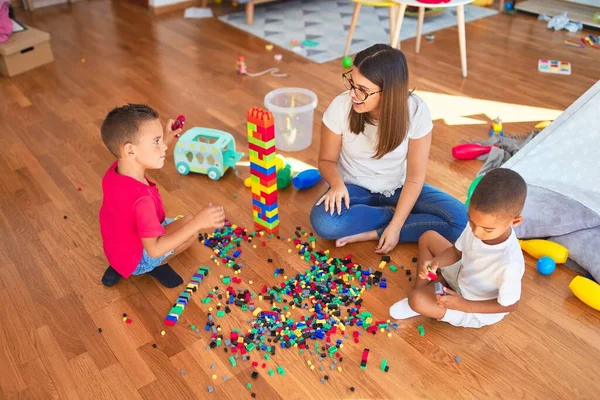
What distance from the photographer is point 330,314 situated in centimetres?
174

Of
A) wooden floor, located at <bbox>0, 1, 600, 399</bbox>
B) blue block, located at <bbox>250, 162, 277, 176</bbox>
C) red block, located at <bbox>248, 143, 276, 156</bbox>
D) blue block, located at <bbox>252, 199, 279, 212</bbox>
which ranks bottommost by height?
wooden floor, located at <bbox>0, 1, 600, 399</bbox>

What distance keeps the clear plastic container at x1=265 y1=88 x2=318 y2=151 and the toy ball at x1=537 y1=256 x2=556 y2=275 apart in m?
1.13

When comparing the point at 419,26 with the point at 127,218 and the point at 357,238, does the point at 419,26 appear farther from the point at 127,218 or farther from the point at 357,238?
the point at 127,218

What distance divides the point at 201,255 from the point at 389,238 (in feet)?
2.16

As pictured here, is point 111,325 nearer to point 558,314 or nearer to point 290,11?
point 558,314

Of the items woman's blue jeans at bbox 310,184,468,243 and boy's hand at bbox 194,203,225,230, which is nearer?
boy's hand at bbox 194,203,225,230

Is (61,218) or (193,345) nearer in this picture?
(193,345)

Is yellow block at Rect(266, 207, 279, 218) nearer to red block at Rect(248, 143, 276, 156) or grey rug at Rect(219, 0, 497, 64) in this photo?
red block at Rect(248, 143, 276, 156)

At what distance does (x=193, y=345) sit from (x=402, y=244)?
825 millimetres

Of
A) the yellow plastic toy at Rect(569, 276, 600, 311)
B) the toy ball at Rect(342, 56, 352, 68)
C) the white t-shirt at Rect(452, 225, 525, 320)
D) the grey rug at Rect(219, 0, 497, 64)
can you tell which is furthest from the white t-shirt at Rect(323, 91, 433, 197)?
the grey rug at Rect(219, 0, 497, 64)

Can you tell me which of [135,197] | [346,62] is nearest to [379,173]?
[135,197]

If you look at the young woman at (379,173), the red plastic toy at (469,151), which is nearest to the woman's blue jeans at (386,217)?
the young woman at (379,173)

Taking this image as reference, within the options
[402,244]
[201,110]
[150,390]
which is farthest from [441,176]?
[150,390]

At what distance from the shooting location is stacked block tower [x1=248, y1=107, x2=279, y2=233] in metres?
1.87
